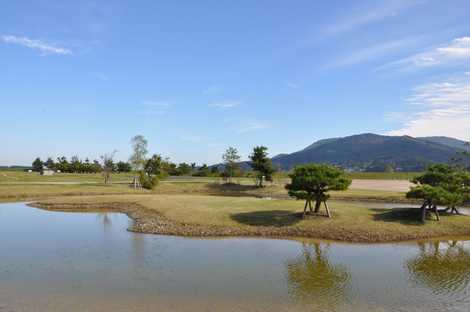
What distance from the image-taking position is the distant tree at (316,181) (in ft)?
112

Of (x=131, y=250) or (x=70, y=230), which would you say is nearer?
(x=131, y=250)

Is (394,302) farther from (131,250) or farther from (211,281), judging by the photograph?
(131,250)

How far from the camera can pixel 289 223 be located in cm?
3409

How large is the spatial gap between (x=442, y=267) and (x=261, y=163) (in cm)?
6473

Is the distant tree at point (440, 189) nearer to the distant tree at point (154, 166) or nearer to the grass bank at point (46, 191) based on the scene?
the grass bank at point (46, 191)

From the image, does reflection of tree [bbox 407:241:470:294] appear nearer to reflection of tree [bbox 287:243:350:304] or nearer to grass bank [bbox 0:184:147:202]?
reflection of tree [bbox 287:243:350:304]

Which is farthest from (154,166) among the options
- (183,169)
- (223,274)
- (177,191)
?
(223,274)

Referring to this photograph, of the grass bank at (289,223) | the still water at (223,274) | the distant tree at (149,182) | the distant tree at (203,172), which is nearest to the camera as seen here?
the still water at (223,274)

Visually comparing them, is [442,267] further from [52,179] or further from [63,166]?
[63,166]

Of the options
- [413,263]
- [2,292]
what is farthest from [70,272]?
[413,263]

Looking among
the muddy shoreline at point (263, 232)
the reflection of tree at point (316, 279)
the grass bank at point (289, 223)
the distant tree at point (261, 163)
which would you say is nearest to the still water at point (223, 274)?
the reflection of tree at point (316, 279)

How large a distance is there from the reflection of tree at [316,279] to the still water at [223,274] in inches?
2.1

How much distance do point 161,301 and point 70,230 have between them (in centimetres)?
2202

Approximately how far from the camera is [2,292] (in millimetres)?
17672
